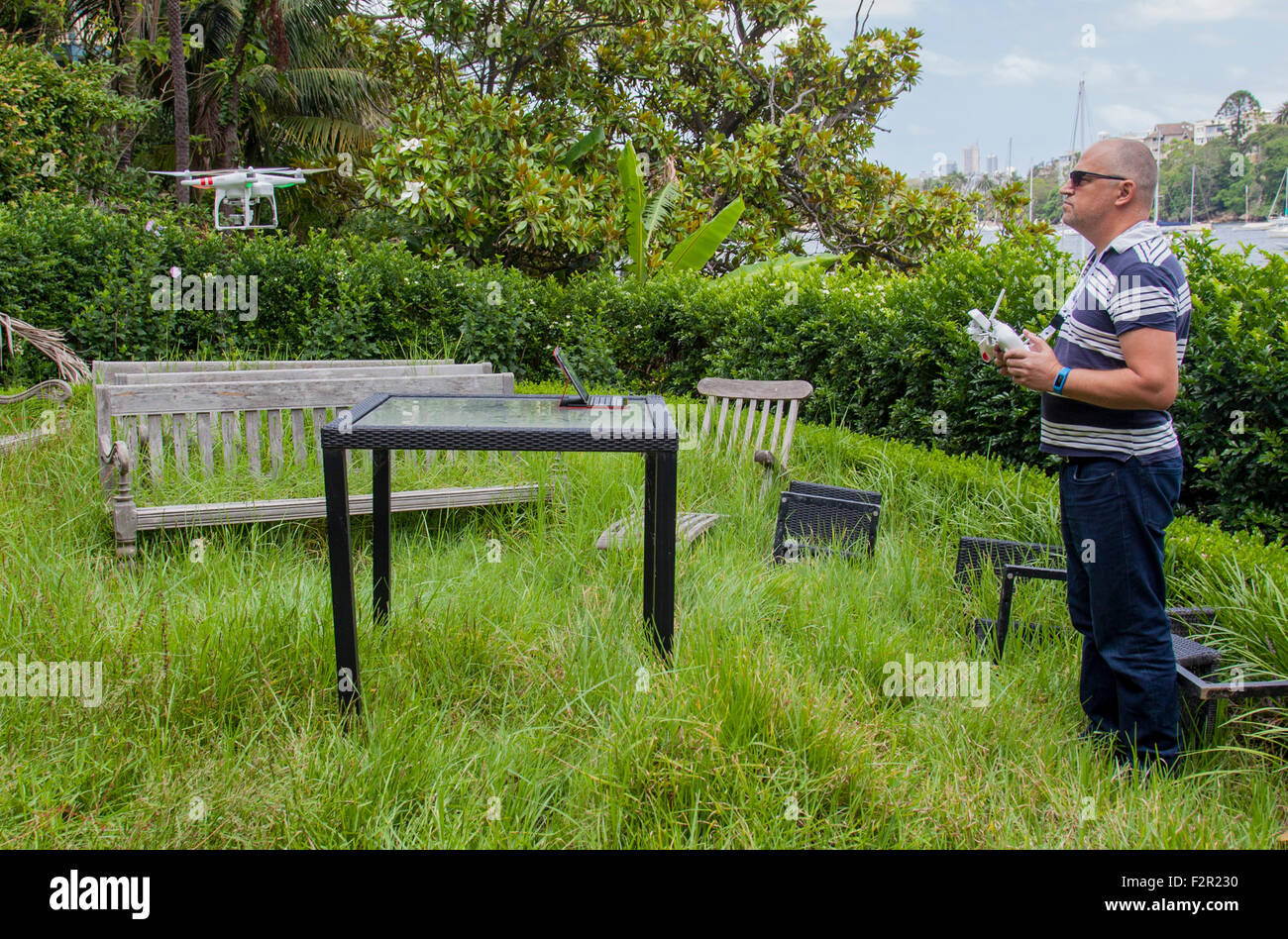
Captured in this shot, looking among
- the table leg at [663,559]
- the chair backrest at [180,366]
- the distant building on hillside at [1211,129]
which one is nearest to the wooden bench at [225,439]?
the chair backrest at [180,366]

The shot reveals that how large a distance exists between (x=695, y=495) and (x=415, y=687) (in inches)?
109

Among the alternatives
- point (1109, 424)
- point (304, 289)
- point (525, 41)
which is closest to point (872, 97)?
Result: point (525, 41)

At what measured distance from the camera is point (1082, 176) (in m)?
3.00

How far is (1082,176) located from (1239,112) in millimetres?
14583

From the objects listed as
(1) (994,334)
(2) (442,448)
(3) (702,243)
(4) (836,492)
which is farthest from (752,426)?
(3) (702,243)

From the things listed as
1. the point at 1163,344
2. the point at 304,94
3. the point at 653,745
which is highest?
the point at 304,94

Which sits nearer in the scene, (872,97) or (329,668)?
(329,668)

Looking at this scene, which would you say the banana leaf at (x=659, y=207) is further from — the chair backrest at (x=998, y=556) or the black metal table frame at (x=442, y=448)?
the black metal table frame at (x=442, y=448)

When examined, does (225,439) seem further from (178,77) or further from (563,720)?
(178,77)

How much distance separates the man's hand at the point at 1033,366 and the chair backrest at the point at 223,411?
342 centimetres

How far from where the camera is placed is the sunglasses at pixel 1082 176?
2.95 metres

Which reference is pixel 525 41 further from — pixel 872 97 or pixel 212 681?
pixel 212 681

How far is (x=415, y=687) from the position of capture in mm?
3381
